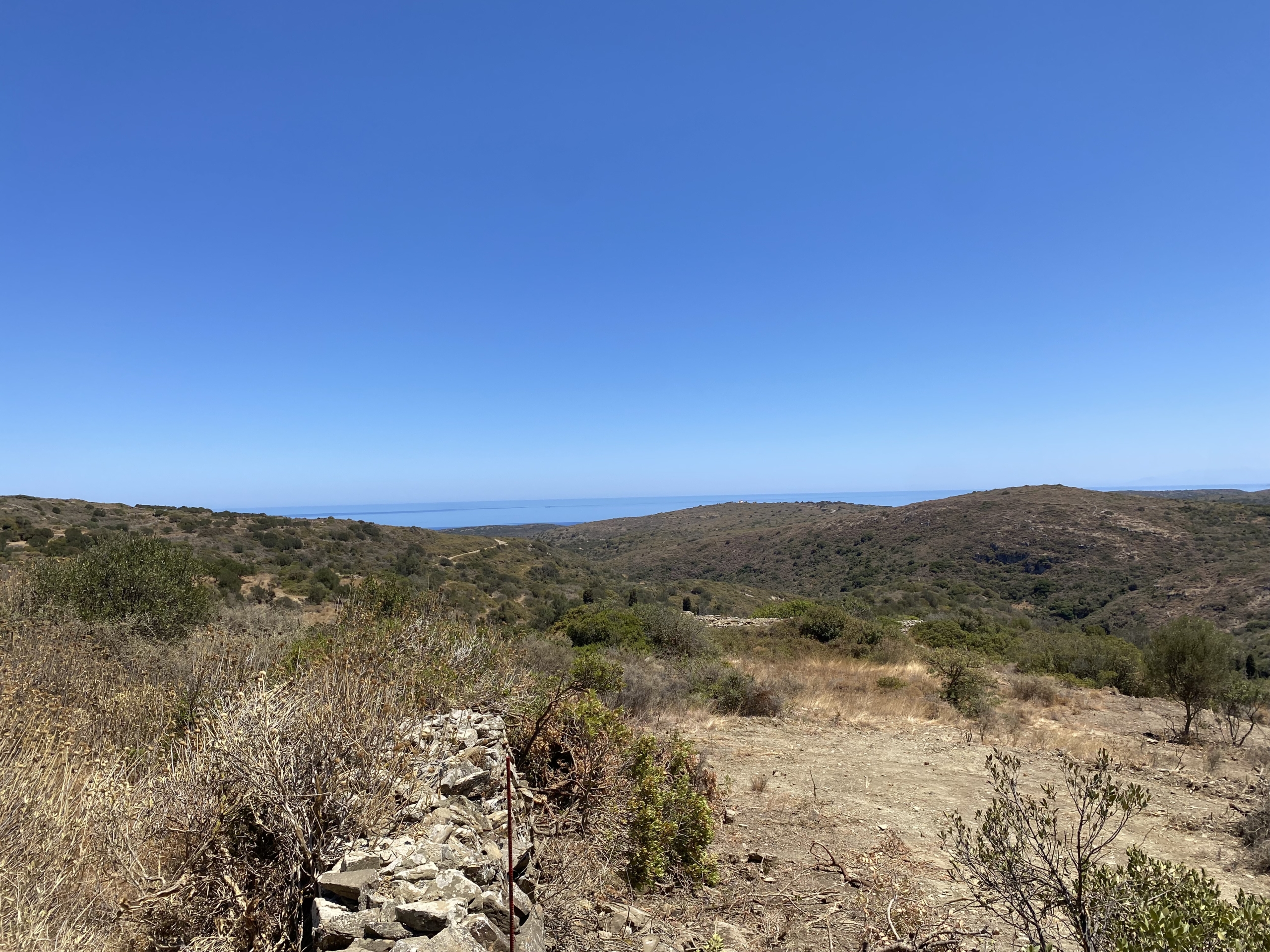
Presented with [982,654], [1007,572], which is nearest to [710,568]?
[1007,572]

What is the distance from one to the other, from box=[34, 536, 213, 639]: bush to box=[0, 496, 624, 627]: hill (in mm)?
8228

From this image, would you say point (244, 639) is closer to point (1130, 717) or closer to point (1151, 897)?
point (1151, 897)

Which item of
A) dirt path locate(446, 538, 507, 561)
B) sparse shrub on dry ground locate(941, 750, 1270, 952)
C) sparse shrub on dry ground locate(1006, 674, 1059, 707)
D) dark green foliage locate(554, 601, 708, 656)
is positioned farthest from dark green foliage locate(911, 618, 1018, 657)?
dirt path locate(446, 538, 507, 561)

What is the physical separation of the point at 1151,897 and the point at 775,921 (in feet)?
8.60

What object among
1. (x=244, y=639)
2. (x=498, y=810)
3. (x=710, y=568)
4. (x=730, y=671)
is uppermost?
(x=244, y=639)

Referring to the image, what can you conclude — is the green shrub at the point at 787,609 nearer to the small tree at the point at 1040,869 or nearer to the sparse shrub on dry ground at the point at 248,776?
the sparse shrub on dry ground at the point at 248,776

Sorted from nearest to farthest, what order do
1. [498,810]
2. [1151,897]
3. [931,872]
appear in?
[1151,897] < [498,810] < [931,872]

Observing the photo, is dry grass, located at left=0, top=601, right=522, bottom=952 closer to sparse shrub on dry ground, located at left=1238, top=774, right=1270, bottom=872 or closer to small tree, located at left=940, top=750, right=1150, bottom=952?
small tree, located at left=940, top=750, right=1150, bottom=952

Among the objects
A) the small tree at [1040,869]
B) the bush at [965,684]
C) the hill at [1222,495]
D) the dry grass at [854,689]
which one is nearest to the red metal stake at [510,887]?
the small tree at [1040,869]

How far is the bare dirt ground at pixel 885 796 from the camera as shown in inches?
192

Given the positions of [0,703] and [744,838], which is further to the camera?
[744,838]

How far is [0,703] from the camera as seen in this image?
4.97m

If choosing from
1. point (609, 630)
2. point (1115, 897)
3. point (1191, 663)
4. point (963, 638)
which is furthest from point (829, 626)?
point (1115, 897)

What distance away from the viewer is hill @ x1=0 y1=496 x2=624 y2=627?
24.8m
